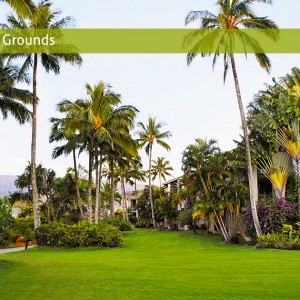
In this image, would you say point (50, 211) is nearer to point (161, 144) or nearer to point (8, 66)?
point (161, 144)

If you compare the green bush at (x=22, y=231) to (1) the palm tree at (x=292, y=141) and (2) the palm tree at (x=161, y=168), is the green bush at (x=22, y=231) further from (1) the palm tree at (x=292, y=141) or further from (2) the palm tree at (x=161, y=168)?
(2) the palm tree at (x=161, y=168)

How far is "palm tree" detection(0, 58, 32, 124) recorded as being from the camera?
22.8 metres

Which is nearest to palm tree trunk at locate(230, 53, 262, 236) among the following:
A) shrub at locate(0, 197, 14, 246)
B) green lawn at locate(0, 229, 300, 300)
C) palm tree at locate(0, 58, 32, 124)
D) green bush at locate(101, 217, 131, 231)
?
green lawn at locate(0, 229, 300, 300)

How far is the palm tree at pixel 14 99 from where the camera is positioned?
22828mm

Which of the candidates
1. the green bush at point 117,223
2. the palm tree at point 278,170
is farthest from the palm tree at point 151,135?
the palm tree at point 278,170

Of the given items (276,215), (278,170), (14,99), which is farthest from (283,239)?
(14,99)

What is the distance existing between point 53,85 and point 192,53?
339 inches

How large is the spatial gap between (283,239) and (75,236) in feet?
39.0

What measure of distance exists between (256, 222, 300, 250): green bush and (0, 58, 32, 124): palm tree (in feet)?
52.2

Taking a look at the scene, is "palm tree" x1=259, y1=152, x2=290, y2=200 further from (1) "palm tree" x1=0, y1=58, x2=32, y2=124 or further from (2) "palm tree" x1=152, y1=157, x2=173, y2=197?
(2) "palm tree" x1=152, y1=157, x2=173, y2=197

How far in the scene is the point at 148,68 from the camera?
18.8m

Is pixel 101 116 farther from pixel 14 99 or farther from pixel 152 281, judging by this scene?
pixel 152 281

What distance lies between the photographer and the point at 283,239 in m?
22.6

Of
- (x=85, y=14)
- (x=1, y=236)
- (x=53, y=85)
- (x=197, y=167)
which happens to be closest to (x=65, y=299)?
(x=1, y=236)
